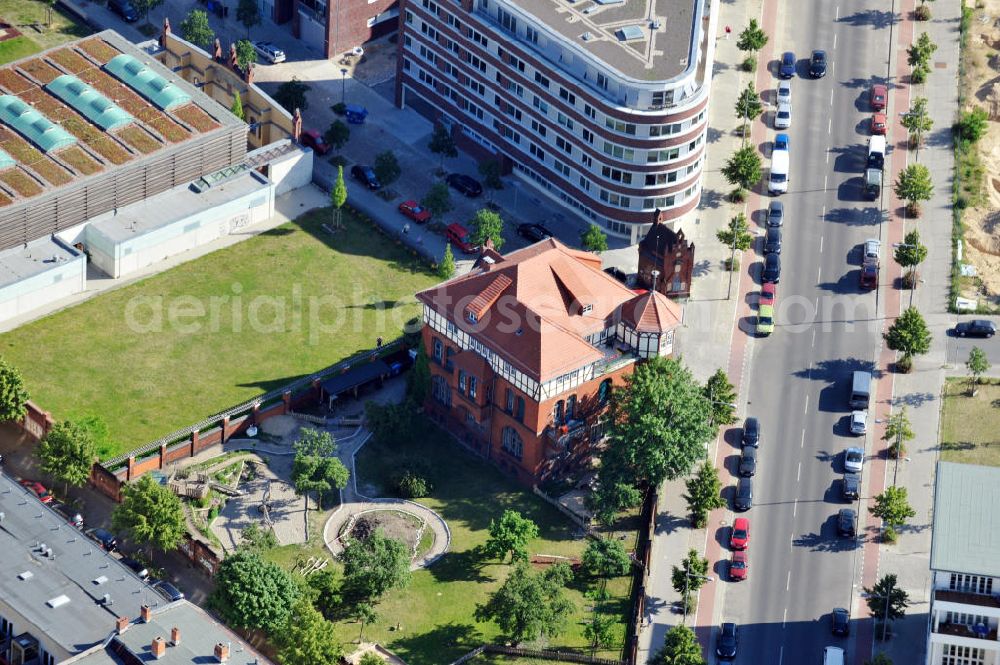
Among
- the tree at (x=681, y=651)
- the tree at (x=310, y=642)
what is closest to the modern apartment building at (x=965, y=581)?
the tree at (x=681, y=651)

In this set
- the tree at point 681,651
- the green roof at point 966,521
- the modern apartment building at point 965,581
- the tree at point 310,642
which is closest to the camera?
the green roof at point 966,521

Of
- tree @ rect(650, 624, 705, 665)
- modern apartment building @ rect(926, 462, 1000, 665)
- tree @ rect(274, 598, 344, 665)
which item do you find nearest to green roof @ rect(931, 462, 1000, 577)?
modern apartment building @ rect(926, 462, 1000, 665)

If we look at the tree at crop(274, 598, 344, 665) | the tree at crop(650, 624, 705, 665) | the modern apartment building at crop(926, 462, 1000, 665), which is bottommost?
the tree at crop(274, 598, 344, 665)

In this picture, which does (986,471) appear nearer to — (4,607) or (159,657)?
(159,657)

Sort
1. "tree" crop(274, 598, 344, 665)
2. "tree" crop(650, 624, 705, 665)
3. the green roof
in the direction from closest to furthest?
1. the green roof
2. "tree" crop(274, 598, 344, 665)
3. "tree" crop(650, 624, 705, 665)

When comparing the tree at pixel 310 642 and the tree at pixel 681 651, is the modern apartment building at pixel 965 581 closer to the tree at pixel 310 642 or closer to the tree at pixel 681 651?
the tree at pixel 681 651

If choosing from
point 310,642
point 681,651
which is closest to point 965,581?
point 681,651

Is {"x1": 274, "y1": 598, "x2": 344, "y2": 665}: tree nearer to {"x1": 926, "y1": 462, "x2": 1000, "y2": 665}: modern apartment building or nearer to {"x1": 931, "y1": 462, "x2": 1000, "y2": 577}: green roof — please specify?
{"x1": 926, "y1": 462, "x2": 1000, "y2": 665}: modern apartment building
